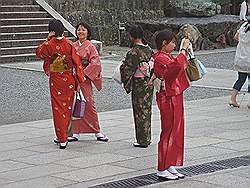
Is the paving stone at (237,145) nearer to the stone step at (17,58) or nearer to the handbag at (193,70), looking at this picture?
the handbag at (193,70)

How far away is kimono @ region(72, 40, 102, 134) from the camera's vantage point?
847 cm

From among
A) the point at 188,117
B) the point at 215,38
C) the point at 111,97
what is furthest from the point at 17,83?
the point at 215,38

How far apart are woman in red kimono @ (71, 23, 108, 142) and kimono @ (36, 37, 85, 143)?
29 centimetres

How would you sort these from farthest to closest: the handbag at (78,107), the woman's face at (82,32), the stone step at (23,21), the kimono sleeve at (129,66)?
the stone step at (23,21) → the woman's face at (82,32) → the handbag at (78,107) → the kimono sleeve at (129,66)

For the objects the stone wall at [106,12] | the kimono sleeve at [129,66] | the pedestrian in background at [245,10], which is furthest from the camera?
the stone wall at [106,12]

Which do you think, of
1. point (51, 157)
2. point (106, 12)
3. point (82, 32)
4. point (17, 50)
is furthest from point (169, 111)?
point (106, 12)

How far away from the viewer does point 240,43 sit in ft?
37.6

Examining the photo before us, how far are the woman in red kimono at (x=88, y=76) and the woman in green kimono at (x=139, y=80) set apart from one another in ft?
1.66

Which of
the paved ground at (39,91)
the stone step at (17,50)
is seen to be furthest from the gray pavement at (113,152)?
the stone step at (17,50)

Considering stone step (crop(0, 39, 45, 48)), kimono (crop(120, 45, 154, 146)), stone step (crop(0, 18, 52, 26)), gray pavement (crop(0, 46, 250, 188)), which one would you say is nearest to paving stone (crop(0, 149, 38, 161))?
gray pavement (crop(0, 46, 250, 188))

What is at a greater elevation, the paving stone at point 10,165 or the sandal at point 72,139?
the paving stone at point 10,165

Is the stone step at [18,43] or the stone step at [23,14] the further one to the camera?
the stone step at [23,14]

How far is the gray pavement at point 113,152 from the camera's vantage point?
6.79 meters

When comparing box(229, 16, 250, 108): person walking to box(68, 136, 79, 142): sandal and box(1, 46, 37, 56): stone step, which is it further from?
box(1, 46, 37, 56): stone step
